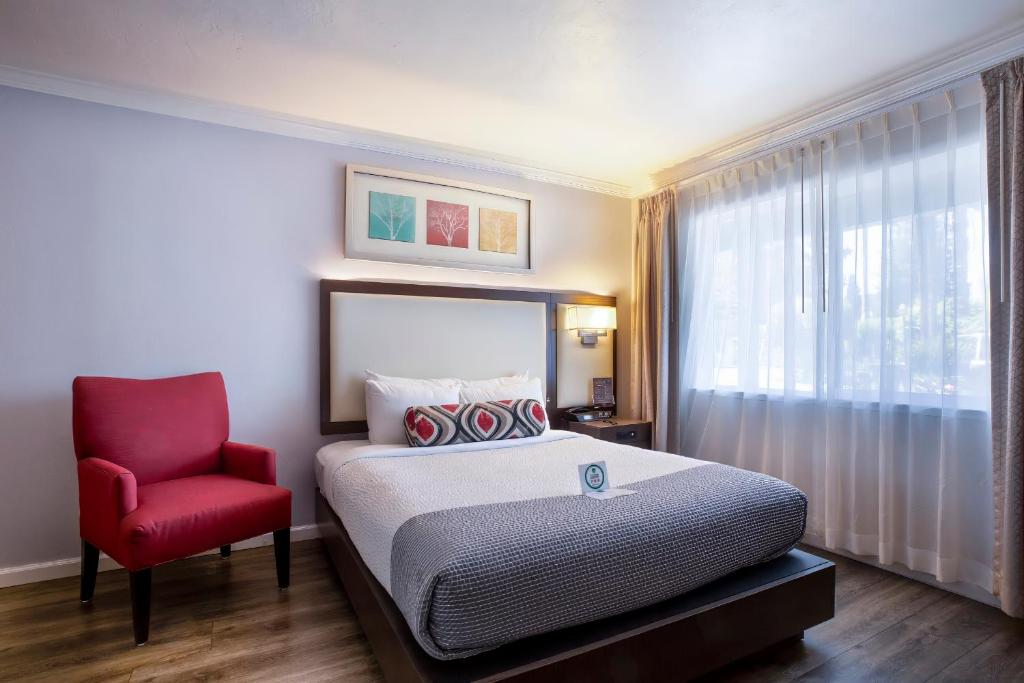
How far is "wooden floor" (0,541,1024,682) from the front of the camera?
1.90 meters

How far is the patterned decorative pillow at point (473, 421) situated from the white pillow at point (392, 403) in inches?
3.3

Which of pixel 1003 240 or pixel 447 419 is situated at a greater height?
pixel 1003 240

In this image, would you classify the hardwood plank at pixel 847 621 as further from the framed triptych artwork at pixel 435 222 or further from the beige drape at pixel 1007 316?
→ the framed triptych artwork at pixel 435 222

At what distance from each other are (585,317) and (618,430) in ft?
3.00

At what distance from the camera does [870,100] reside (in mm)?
2902

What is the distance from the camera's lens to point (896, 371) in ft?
9.05

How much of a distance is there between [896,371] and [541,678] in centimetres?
249

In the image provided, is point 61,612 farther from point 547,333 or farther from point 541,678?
point 547,333

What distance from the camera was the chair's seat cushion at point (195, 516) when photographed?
2074 mm

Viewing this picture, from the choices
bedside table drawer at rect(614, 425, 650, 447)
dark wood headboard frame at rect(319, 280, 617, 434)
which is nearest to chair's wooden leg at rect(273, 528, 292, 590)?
dark wood headboard frame at rect(319, 280, 617, 434)

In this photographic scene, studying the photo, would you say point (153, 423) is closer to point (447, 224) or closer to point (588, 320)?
point (447, 224)

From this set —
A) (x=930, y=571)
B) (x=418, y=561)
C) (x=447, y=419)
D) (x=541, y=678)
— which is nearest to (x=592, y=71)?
(x=447, y=419)

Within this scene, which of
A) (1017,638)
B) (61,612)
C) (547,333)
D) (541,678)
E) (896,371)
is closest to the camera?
(541,678)

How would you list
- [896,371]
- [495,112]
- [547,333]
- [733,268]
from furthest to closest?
[547,333], [733,268], [495,112], [896,371]
